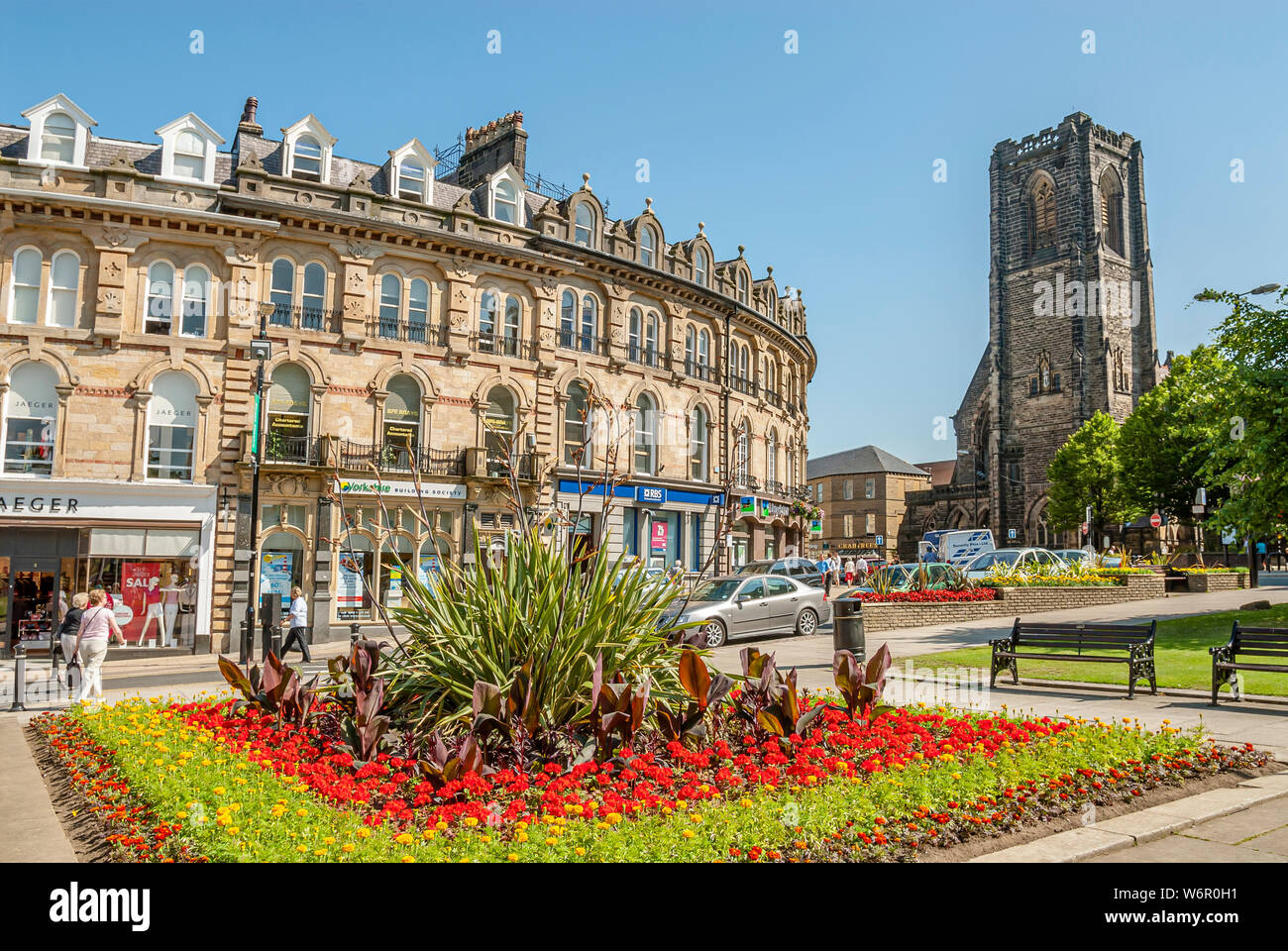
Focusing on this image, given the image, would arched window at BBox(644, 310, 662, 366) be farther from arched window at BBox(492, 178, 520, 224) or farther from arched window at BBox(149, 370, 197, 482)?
arched window at BBox(149, 370, 197, 482)

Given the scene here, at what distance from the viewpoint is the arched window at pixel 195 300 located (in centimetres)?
2414

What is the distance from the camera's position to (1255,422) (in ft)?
61.0

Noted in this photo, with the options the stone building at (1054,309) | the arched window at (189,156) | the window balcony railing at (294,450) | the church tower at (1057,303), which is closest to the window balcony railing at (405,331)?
the window balcony railing at (294,450)

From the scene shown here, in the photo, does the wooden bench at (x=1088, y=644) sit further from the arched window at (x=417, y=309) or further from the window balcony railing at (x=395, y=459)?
the arched window at (x=417, y=309)

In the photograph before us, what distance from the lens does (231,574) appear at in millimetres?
23484

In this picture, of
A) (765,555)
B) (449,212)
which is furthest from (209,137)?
(765,555)

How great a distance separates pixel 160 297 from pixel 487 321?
30.4ft

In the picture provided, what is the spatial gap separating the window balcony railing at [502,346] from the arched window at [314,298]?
4516 mm

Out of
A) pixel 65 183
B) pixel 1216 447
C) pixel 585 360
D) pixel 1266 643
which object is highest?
pixel 65 183

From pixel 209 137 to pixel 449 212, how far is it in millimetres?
6887

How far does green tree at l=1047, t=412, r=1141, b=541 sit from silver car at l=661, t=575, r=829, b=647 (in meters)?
49.9

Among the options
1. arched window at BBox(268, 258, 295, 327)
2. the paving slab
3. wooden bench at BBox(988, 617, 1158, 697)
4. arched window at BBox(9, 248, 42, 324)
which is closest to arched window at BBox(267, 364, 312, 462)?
arched window at BBox(268, 258, 295, 327)

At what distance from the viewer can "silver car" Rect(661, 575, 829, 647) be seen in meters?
18.7
